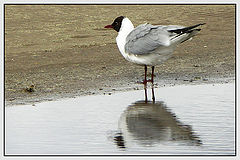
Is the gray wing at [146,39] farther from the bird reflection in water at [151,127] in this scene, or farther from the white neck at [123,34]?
the bird reflection in water at [151,127]

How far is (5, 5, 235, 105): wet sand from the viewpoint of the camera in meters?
11.0

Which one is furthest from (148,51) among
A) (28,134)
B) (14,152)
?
(14,152)

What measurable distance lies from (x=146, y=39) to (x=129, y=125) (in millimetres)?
2481

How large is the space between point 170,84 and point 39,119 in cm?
330

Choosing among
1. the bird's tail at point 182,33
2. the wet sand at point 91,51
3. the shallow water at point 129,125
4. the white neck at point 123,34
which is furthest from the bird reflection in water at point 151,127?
the white neck at point 123,34

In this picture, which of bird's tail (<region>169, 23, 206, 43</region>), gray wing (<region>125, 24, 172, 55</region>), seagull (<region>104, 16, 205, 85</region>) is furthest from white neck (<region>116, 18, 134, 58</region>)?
bird's tail (<region>169, 23, 206, 43</region>)

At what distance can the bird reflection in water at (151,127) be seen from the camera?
738cm

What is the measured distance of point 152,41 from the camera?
1018 centimetres

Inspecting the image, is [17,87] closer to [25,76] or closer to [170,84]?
[25,76]

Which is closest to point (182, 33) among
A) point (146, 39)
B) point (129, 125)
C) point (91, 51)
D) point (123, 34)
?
point (146, 39)

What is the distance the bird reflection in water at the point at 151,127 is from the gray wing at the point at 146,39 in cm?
124

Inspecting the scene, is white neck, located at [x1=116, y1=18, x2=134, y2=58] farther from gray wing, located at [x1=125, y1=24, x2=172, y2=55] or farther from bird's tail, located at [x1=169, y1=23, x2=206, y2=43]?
bird's tail, located at [x1=169, y1=23, x2=206, y2=43]

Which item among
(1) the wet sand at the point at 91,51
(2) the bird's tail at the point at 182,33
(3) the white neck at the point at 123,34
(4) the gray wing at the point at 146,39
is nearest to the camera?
(2) the bird's tail at the point at 182,33

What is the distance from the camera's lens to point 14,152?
702 cm
